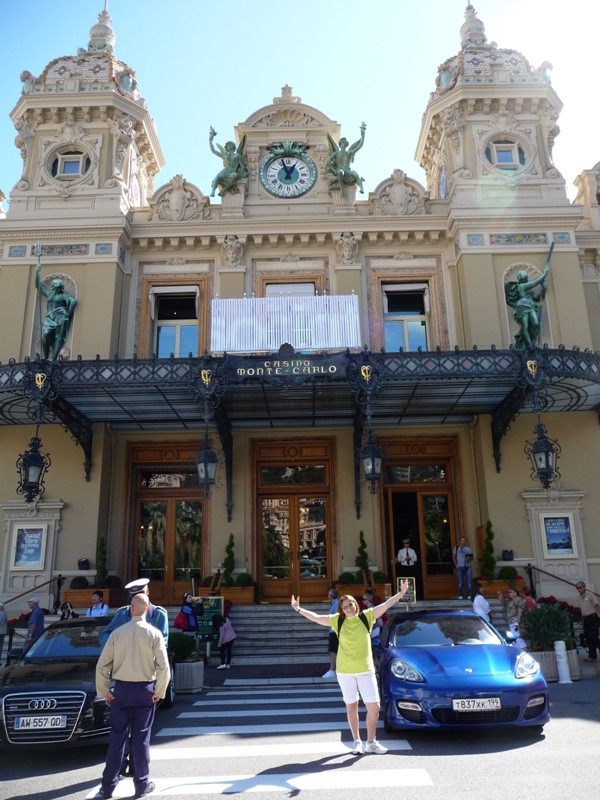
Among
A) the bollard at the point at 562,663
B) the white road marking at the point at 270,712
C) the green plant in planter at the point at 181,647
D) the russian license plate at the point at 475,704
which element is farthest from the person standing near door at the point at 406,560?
the russian license plate at the point at 475,704

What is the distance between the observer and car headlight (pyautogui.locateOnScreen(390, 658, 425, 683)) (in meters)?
7.44

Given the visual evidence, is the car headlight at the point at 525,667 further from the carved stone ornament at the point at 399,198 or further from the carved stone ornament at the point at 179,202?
the carved stone ornament at the point at 179,202

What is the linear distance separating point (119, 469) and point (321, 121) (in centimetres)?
1246

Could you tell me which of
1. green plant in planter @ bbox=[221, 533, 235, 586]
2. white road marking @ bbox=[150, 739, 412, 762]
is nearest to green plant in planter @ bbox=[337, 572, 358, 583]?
green plant in planter @ bbox=[221, 533, 235, 586]

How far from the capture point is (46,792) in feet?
19.6

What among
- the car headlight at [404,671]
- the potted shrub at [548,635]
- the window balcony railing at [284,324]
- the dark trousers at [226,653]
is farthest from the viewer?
the window balcony railing at [284,324]

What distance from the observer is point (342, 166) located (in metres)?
21.0

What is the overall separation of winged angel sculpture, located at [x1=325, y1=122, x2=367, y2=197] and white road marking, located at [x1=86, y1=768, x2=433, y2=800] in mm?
17460

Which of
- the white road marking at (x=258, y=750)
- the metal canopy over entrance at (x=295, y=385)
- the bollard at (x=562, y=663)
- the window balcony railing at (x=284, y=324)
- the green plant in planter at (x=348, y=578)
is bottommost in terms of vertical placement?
the white road marking at (x=258, y=750)

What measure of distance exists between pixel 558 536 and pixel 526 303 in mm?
6062

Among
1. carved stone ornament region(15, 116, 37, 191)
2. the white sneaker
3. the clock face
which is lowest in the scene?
the white sneaker

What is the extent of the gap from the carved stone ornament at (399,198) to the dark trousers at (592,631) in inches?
487

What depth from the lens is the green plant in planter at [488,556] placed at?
1659 cm

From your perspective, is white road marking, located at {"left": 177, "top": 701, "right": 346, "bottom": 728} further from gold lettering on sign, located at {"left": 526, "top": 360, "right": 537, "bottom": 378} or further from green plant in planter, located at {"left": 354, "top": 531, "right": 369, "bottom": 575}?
gold lettering on sign, located at {"left": 526, "top": 360, "right": 537, "bottom": 378}
